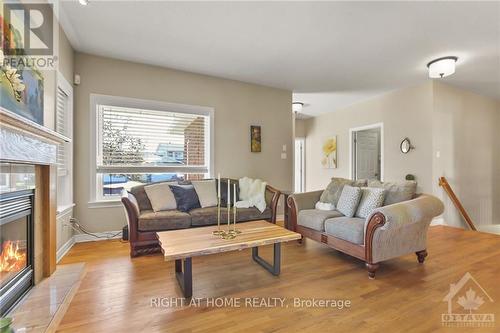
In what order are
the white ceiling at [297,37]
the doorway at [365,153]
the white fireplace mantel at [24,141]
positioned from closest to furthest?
the white fireplace mantel at [24,141], the white ceiling at [297,37], the doorway at [365,153]

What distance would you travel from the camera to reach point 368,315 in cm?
170

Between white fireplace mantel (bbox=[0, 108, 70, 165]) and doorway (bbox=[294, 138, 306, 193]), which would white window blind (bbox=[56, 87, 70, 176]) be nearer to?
white fireplace mantel (bbox=[0, 108, 70, 165])

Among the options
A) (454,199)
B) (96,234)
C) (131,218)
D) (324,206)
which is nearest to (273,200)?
(324,206)

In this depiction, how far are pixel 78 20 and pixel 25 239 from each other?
2.20 m

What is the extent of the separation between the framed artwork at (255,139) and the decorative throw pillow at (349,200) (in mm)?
1893

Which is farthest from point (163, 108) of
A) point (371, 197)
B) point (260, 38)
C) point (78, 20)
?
point (371, 197)

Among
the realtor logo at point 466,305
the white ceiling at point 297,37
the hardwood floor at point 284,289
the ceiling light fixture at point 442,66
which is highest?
the white ceiling at point 297,37

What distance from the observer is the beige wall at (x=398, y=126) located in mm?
4301

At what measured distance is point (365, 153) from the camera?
5934 millimetres

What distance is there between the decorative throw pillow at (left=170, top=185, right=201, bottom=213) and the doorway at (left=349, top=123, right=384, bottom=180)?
12.9 feet

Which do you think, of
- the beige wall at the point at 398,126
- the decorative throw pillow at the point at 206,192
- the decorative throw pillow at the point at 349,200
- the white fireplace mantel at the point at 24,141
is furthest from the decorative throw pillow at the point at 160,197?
the beige wall at the point at 398,126

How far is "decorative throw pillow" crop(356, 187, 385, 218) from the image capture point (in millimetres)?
2633

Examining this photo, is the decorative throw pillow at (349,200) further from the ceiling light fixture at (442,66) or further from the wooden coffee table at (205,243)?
the ceiling light fixture at (442,66)

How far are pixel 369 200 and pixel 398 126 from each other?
9.06 feet
